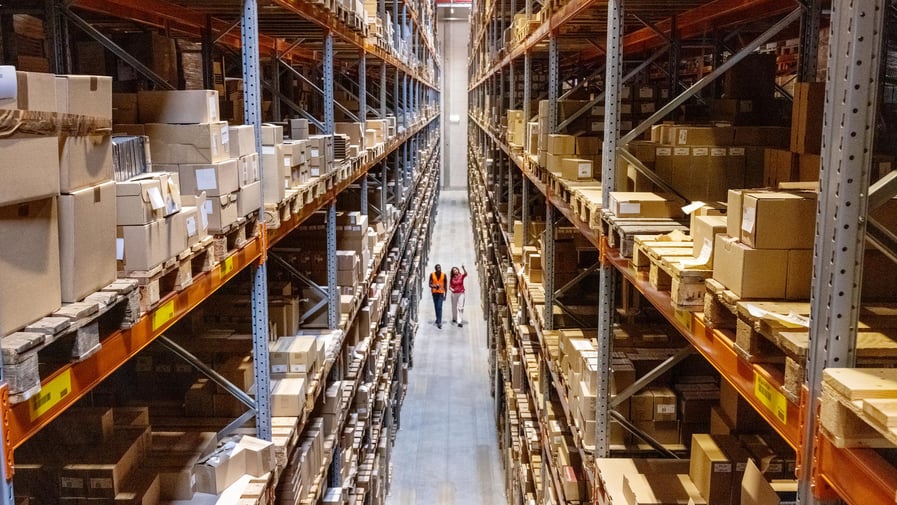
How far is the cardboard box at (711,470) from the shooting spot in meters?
3.64

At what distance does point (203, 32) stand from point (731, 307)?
4.57 m

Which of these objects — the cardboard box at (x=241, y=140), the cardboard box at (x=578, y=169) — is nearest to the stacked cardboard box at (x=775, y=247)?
the cardboard box at (x=241, y=140)

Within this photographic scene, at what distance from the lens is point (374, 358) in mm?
9344

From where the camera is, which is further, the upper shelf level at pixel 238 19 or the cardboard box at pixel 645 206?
the upper shelf level at pixel 238 19

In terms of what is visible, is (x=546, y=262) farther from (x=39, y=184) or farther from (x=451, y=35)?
(x=451, y=35)

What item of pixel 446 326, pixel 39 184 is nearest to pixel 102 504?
pixel 39 184

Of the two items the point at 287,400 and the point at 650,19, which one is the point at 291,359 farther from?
the point at 650,19

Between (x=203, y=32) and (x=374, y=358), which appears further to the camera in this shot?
(x=374, y=358)

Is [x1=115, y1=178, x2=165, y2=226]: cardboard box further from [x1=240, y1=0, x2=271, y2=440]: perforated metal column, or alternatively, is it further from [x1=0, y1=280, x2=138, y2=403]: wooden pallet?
[x1=240, y1=0, x2=271, y2=440]: perforated metal column

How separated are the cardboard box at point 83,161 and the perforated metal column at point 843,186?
6.99 feet

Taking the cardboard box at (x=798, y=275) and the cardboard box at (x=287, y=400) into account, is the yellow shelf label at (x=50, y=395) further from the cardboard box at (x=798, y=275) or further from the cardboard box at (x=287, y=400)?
the cardboard box at (x=287, y=400)

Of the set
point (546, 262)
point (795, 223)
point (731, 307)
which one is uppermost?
point (795, 223)

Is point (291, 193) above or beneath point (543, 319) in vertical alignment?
above

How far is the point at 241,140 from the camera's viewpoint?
406 centimetres
